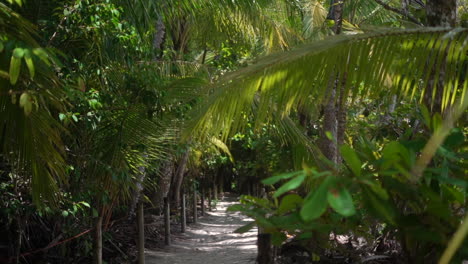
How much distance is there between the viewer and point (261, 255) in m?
3.44

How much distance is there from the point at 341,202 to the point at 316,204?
7cm

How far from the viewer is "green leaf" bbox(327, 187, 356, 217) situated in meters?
1.44

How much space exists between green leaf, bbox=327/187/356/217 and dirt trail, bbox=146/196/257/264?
791 centimetres

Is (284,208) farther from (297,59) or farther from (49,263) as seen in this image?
(49,263)

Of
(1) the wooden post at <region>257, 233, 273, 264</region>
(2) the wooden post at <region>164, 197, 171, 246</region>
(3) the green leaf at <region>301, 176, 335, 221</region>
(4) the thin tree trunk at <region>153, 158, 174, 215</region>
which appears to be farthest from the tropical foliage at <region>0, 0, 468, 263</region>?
(2) the wooden post at <region>164, 197, 171, 246</region>

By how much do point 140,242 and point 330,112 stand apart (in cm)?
360

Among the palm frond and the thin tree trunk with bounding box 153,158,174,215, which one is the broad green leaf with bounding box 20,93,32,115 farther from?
the thin tree trunk with bounding box 153,158,174,215

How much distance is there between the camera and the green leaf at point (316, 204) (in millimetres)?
1485

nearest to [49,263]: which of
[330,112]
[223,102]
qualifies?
[330,112]

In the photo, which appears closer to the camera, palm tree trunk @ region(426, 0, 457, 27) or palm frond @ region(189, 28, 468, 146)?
palm frond @ region(189, 28, 468, 146)

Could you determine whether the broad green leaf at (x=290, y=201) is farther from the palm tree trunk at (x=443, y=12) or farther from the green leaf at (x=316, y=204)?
the palm tree trunk at (x=443, y=12)

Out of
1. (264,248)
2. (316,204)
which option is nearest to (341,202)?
(316,204)

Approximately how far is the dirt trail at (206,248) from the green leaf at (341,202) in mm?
7909

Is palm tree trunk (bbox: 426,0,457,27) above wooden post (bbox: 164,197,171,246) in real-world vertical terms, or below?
above
